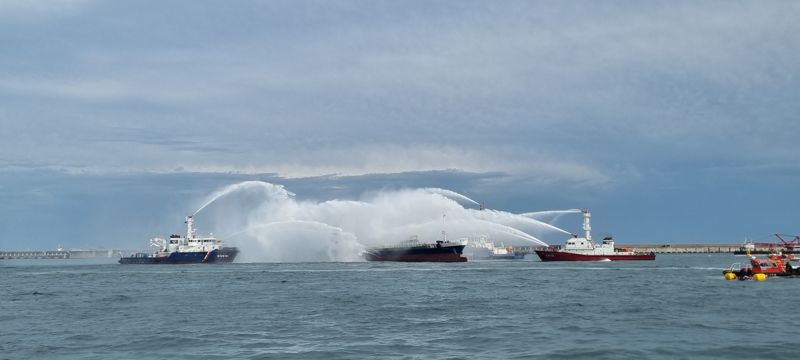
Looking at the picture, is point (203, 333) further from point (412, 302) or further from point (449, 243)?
point (449, 243)

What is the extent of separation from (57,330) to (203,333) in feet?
30.1

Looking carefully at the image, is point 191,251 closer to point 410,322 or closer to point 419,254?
point 419,254

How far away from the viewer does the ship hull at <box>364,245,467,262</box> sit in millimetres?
140375

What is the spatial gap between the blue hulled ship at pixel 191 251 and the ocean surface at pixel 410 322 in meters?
82.6

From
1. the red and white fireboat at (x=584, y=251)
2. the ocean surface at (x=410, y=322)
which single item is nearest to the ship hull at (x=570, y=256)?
the red and white fireboat at (x=584, y=251)

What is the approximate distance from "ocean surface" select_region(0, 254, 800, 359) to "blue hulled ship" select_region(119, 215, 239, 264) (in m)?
82.6

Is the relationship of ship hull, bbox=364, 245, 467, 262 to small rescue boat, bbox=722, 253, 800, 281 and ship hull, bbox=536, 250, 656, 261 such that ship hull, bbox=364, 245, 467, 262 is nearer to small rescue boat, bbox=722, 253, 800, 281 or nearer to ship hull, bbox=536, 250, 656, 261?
ship hull, bbox=536, 250, 656, 261

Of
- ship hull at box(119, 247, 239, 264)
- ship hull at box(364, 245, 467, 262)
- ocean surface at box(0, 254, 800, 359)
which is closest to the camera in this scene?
ocean surface at box(0, 254, 800, 359)

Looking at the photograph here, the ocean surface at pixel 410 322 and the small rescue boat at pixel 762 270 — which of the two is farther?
the small rescue boat at pixel 762 270

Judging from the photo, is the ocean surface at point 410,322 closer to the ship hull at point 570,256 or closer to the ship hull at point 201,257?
the ship hull at point 570,256

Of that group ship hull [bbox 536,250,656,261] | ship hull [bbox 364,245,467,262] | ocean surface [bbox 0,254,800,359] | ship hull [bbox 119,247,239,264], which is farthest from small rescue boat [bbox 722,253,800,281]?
ship hull [bbox 119,247,239,264]

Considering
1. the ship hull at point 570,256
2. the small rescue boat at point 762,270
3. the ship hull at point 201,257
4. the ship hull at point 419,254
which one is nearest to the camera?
the small rescue boat at point 762,270

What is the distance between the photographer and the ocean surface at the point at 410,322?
31.0m

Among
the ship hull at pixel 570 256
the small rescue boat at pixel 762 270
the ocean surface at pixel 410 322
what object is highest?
the ship hull at pixel 570 256
